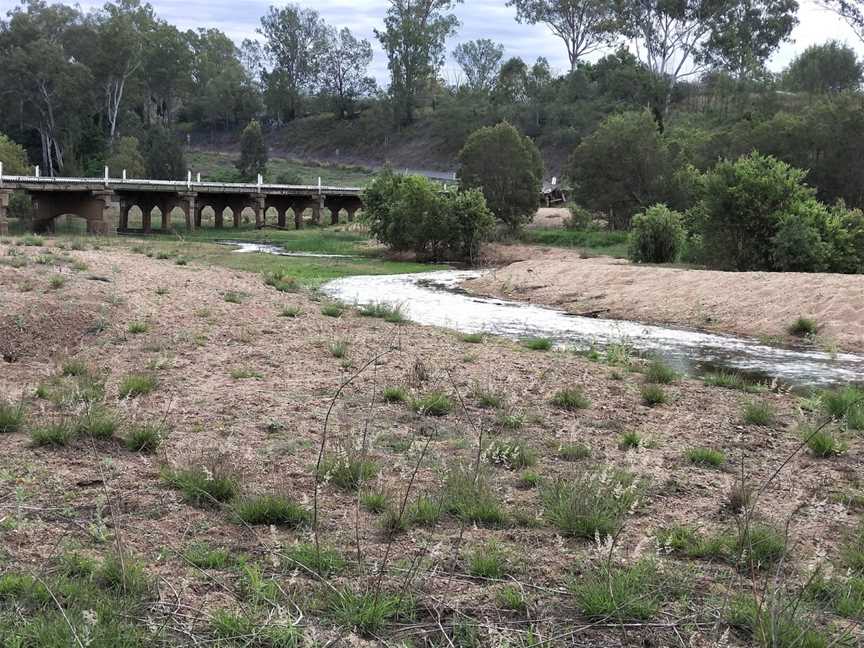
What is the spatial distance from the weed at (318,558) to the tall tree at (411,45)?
105 meters

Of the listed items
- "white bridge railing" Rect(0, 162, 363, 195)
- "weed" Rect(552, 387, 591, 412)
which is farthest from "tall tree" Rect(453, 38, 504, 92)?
"weed" Rect(552, 387, 591, 412)

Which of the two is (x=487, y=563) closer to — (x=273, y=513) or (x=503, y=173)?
(x=273, y=513)

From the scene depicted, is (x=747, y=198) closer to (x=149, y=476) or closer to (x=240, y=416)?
(x=240, y=416)

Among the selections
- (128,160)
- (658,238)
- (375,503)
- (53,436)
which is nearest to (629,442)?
(375,503)

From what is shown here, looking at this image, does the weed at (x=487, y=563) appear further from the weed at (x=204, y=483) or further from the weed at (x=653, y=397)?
the weed at (x=653, y=397)

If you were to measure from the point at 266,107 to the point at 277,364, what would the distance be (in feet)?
379

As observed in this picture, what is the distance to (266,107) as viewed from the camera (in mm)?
120500

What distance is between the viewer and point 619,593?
445cm

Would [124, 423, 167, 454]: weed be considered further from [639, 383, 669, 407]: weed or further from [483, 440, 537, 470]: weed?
[639, 383, 669, 407]: weed

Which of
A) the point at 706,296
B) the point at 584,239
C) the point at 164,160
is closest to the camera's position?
the point at 706,296

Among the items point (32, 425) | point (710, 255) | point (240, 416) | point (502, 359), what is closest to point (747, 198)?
point (710, 255)

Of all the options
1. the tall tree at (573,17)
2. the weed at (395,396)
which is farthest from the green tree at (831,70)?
the weed at (395,396)

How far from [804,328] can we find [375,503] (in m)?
16.0

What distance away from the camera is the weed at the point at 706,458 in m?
7.63
